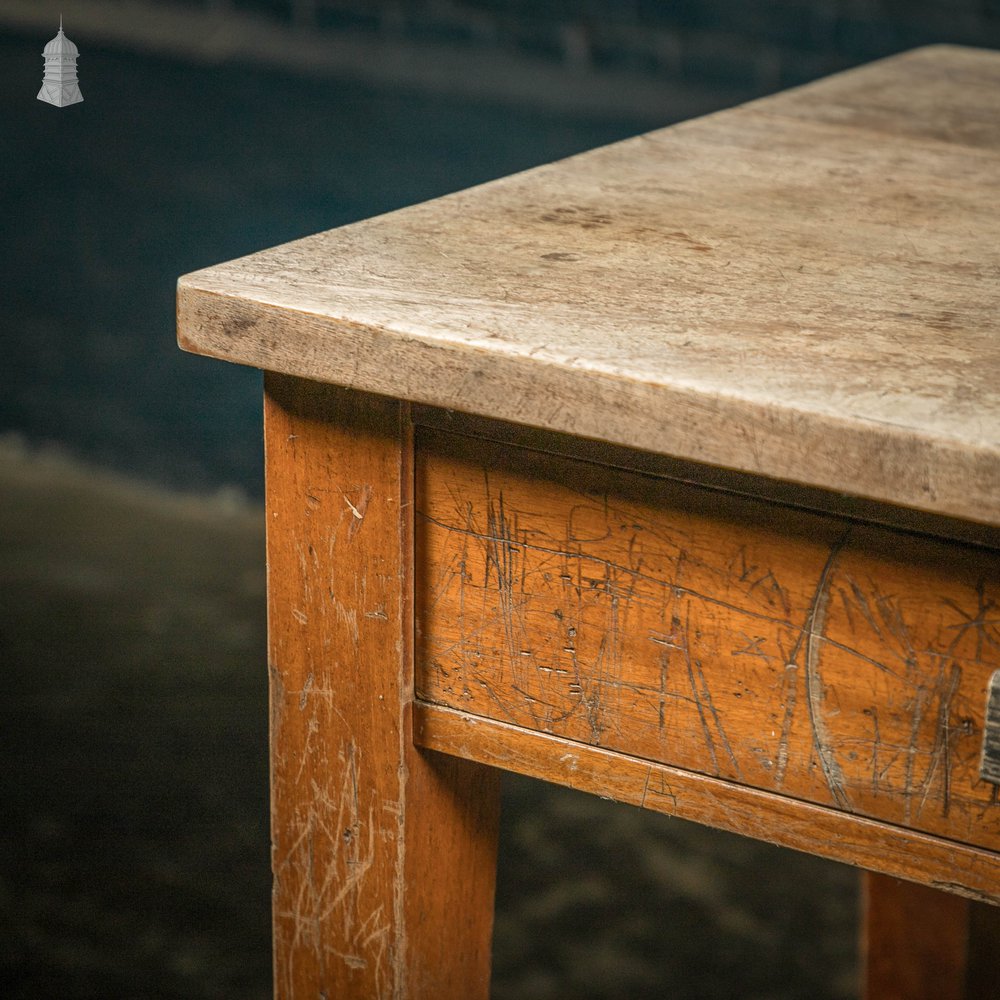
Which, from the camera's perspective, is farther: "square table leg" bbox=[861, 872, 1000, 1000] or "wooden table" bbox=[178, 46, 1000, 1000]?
"square table leg" bbox=[861, 872, 1000, 1000]

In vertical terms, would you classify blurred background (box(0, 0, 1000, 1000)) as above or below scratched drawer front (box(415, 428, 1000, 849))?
below

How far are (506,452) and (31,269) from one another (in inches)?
138

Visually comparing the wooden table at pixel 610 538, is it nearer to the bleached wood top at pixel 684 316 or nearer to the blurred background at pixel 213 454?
the bleached wood top at pixel 684 316

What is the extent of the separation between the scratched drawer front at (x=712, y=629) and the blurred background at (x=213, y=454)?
105cm

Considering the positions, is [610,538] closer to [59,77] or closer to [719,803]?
[719,803]

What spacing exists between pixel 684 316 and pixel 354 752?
27cm

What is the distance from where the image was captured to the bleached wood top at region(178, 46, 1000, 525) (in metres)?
0.51

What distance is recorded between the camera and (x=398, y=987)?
74 centimetres

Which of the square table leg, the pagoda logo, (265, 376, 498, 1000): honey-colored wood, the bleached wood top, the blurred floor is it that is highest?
the pagoda logo

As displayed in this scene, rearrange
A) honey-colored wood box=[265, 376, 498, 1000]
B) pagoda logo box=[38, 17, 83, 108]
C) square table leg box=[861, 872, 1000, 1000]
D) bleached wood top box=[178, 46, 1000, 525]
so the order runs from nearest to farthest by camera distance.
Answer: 1. bleached wood top box=[178, 46, 1000, 525]
2. honey-colored wood box=[265, 376, 498, 1000]
3. pagoda logo box=[38, 17, 83, 108]
4. square table leg box=[861, 872, 1000, 1000]

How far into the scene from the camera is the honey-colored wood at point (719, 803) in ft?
1.95

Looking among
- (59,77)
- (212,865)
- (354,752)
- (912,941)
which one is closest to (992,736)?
(354,752)

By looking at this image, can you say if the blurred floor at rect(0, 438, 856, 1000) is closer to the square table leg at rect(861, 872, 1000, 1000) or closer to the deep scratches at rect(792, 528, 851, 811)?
the square table leg at rect(861, 872, 1000, 1000)

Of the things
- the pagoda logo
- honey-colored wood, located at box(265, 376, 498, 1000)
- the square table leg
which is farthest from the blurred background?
the pagoda logo
